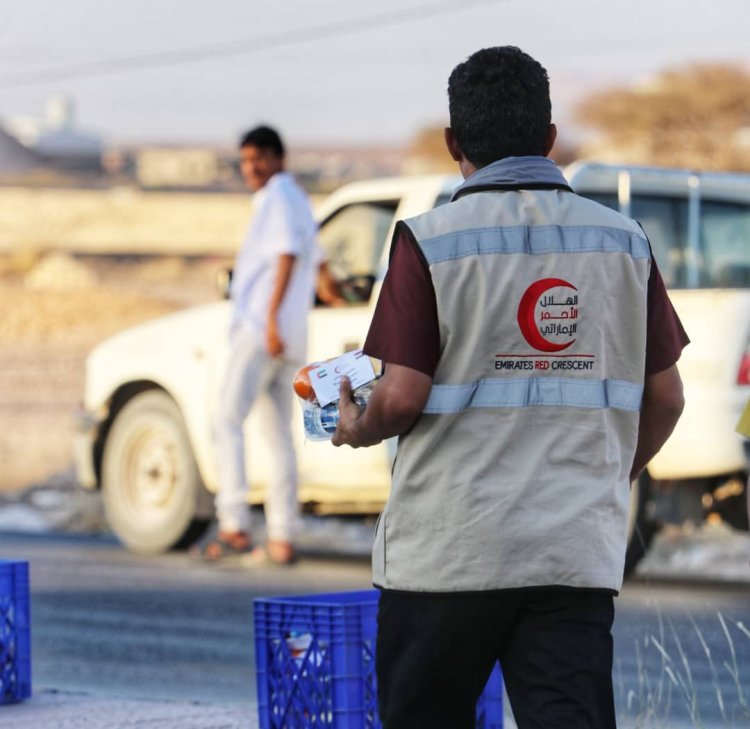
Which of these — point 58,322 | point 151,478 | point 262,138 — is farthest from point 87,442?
point 58,322

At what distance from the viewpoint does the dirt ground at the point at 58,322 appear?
21.0m

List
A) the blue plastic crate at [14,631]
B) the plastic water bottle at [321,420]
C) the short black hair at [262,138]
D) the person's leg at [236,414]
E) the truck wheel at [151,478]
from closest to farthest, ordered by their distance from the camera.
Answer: the plastic water bottle at [321,420], the blue plastic crate at [14,631], the person's leg at [236,414], the short black hair at [262,138], the truck wheel at [151,478]

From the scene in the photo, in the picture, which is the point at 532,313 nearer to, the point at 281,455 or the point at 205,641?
the point at 205,641

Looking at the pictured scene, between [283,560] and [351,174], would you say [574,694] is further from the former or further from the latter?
[351,174]

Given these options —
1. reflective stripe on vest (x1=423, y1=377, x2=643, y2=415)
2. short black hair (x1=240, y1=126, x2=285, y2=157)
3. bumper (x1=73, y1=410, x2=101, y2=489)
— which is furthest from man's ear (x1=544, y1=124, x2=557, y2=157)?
bumper (x1=73, y1=410, x2=101, y2=489)

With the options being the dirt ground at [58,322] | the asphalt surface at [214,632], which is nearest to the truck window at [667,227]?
the asphalt surface at [214,632]

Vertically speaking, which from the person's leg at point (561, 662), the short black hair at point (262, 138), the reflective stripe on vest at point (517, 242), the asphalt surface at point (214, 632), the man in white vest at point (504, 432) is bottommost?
the asphalt surface at point (214, 632)

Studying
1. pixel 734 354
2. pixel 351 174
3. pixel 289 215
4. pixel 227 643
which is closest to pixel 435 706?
pixel 227 643

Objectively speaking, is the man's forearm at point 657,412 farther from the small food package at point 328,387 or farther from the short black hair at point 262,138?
the short black hair at point 262,138

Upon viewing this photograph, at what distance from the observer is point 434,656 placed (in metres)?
3.53

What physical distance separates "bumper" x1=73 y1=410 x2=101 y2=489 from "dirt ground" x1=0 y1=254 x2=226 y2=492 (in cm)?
801

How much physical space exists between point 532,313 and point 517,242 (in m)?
0.13

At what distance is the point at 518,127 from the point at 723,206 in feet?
22.0

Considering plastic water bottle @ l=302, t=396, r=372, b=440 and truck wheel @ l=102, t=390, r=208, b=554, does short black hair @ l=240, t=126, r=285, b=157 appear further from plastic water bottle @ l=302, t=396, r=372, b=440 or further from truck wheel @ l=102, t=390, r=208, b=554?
plastic water bottle @ l=302, t=396, r=372, b=440
